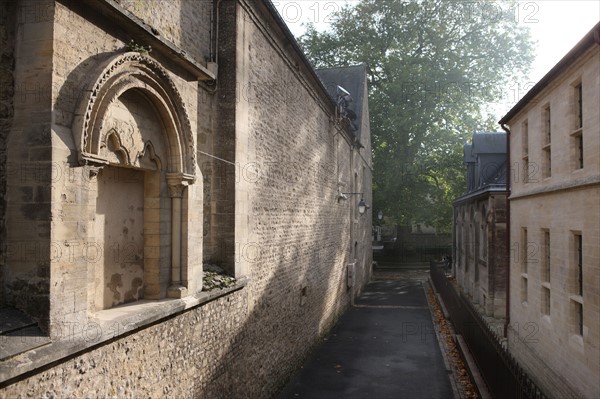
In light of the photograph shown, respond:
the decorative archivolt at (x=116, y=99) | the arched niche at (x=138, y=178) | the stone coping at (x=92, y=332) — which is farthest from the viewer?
the arched niche at (x=138, y=178)

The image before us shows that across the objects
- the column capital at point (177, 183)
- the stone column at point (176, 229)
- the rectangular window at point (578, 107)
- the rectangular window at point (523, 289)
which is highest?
the rectangular window at point (578, 107)

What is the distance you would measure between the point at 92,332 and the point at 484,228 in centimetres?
1716

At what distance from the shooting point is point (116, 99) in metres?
5.50

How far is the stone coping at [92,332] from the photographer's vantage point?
387cm

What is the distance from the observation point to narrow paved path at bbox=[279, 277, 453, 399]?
1080cm

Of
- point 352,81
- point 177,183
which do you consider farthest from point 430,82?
point 177,183

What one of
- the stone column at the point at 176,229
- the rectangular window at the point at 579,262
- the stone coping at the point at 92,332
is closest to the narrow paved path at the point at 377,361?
the rectangular window at the point at 579,262

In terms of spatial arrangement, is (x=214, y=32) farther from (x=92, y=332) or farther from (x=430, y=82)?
(x=430, y=82)

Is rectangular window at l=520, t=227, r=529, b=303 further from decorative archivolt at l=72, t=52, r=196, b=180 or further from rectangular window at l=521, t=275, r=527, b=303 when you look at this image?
decorative archivolt at l=72, t=52, r=196, b=180

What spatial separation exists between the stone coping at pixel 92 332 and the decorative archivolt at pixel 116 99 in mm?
1600

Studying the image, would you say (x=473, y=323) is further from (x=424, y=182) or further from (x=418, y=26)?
(x=418, y=26)

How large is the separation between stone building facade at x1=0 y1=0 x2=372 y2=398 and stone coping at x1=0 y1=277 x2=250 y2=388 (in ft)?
0.05

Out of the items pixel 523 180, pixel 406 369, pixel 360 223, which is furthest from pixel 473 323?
pixel 360 223

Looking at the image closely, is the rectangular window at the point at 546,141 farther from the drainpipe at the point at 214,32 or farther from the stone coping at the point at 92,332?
the stone coping at the point at 92,332
